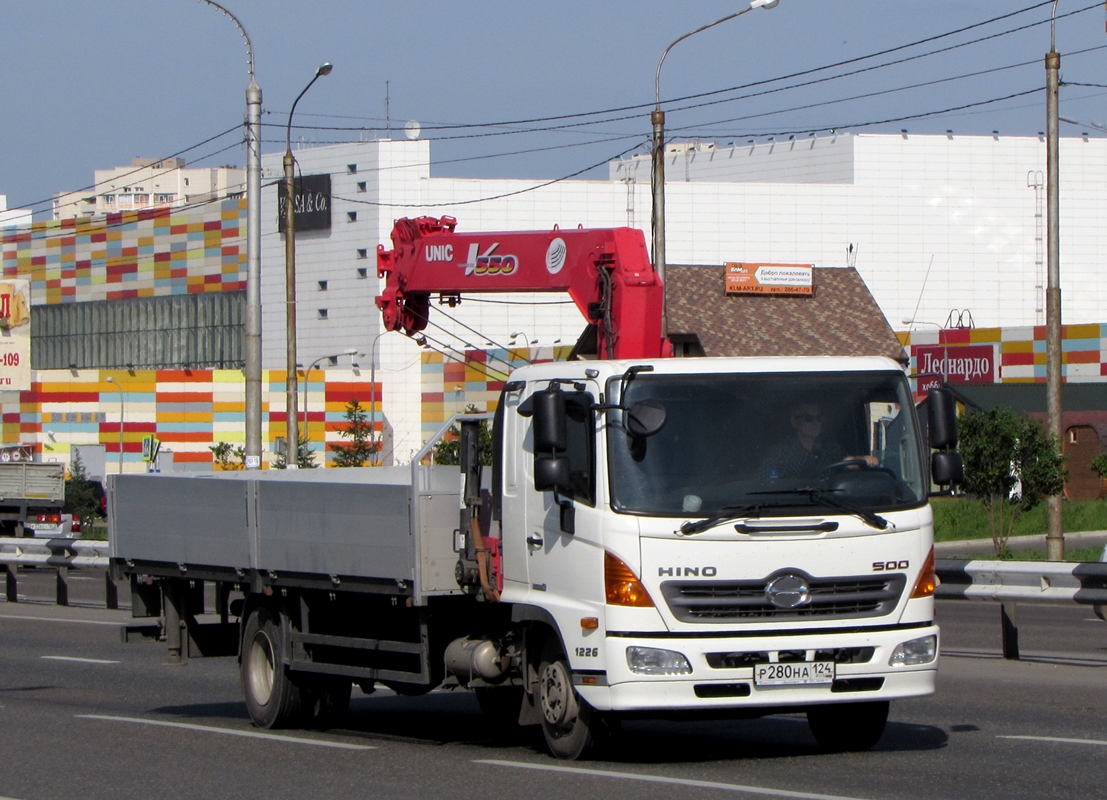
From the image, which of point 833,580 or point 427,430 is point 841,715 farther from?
point 427,430

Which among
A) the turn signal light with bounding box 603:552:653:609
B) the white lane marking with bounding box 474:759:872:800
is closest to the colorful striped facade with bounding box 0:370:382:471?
the white lane marking with bounding box 474:759:872:800

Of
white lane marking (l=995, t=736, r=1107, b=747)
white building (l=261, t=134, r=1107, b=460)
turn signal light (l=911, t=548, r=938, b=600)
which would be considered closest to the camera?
turn signal light (l=911, t=548, r=938, b=600)

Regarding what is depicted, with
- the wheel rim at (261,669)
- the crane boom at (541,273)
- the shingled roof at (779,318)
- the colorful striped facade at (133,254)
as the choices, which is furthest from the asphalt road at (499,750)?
the colorful striped facade at (133,254)

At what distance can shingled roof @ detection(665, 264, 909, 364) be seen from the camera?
196 feet

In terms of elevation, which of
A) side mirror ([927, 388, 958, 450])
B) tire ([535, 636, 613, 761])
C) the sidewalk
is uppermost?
side mirror ([927, 388, 958, 450])

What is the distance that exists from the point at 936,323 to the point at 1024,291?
5.72 m

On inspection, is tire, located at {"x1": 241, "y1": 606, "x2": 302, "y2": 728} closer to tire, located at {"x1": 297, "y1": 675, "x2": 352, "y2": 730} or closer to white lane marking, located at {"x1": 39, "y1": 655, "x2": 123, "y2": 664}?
tire, located at {"x1": 297, "y1": 675, "x2": 352, "y2": 730}

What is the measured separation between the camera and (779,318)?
62812mm

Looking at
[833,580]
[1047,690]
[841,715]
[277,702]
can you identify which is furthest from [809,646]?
[1047,690]

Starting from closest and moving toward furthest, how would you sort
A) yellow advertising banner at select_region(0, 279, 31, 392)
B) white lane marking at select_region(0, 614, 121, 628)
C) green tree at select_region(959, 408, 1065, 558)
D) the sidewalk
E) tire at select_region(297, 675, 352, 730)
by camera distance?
tire at select_region(297, 675, 352, 730) → white lane marking at select_region(0, 614, 121, 628) → green tree at select_region(959, 408, 1065, 558) → the sidewalk → yellow advertising banner at select_region(0, 279, 31, 392)

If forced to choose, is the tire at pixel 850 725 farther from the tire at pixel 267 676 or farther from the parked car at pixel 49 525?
the parked car at pixel 49 525

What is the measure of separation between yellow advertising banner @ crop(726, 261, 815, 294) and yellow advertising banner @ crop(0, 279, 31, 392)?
2996 centimetres

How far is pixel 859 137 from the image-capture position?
339 feet

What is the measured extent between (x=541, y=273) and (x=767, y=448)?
5274mm
